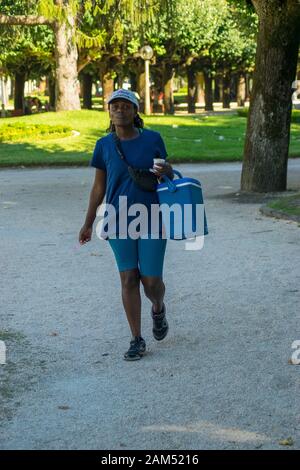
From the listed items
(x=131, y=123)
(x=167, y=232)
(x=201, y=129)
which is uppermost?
(x=131, y=123)

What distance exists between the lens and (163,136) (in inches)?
1200

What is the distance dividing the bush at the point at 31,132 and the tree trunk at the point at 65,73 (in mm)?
5998

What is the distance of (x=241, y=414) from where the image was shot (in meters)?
5.41

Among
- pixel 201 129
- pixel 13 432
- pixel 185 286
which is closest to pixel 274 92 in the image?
pixel 185 286

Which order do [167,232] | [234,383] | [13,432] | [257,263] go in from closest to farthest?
[13,432]
[234,383]
[167,232]
[257,263]

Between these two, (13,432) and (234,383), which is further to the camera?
(234,383)

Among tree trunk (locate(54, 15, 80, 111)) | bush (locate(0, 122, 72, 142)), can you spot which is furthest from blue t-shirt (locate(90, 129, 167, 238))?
tree trunk (locate(54, 15, 80, 111))

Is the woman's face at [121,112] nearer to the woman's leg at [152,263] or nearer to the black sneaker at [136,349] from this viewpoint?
the woman's leg at [152,263]

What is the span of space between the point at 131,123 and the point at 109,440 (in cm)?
235

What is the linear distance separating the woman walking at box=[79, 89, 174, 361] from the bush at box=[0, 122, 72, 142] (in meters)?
23.5

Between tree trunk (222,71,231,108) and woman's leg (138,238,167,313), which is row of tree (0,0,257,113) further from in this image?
woman's leg (138,238,167,313)

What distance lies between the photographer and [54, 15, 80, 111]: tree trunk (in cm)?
3716
